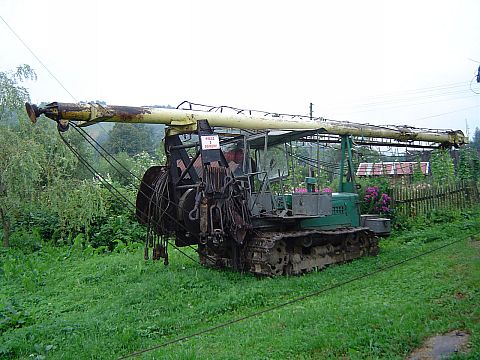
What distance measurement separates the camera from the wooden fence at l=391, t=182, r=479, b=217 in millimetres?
16734

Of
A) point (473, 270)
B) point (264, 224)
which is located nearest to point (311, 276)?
point (264, 224)

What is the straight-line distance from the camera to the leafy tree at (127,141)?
4203 cm

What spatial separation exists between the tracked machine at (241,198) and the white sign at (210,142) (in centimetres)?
2

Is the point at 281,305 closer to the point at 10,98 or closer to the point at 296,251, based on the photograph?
the point at 296,251

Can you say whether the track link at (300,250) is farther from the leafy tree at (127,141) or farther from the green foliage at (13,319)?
the leafy tree at (127,141)

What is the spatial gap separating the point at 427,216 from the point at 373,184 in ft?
6.60

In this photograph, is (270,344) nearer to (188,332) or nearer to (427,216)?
(188,332)

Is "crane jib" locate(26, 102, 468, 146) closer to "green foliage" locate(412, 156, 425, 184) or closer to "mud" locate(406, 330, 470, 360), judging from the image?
"green foliage" locate(412, 156, 425, 184)

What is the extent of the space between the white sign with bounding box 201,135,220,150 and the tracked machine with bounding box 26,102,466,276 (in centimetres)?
2

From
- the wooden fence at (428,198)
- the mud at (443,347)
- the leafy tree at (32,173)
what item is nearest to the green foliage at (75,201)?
the leafy tree at (32,173)

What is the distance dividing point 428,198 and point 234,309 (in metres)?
10.9

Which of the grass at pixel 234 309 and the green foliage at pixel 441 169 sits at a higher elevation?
the green foliage at pixel 441 169

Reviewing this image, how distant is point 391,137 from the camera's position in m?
15.7

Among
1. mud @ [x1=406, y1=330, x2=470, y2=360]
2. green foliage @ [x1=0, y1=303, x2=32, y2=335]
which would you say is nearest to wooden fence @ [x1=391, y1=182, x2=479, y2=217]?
mud @ [x1=406, y1=330, x2=470, y2=360]
